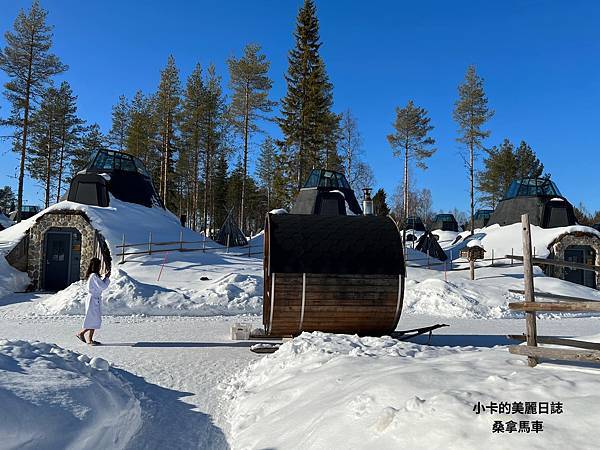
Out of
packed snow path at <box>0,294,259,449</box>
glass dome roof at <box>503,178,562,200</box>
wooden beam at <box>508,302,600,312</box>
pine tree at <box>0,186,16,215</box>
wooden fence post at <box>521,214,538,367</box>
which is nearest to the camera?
wooden beam at <box>508,302,600,312</box>

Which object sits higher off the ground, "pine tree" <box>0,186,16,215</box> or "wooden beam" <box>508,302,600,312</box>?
"pine tree" <box>0,186,16,215</box>

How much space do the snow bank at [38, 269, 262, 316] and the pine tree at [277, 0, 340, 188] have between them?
59.9ft

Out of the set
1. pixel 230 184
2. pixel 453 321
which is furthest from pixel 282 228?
pixel 230 184

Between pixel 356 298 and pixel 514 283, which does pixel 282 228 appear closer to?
pixel 356 298

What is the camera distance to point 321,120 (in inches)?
1309

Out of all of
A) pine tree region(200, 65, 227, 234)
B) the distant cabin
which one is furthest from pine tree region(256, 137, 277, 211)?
the distant cabin

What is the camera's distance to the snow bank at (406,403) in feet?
9.80

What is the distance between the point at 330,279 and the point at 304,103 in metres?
27.4

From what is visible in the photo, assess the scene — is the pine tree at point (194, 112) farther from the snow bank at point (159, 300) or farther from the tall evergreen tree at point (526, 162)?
the tall evergreen tree at point (526, 162)

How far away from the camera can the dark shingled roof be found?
27.1 ft

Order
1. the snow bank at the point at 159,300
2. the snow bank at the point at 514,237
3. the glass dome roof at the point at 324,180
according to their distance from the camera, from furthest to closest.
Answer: the glass dome roof at the point at 324,180 → the snow bank at the point at 514,237 → the snow bank at the point at 159,300

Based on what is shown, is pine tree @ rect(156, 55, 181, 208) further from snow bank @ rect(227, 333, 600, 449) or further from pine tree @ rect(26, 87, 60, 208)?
snow bank @ rect(227, 333, 600, 449)

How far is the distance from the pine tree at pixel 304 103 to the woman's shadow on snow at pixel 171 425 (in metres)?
26.6

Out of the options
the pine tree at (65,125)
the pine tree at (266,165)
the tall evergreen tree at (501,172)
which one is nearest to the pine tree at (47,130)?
the pine tree at (65,125)
